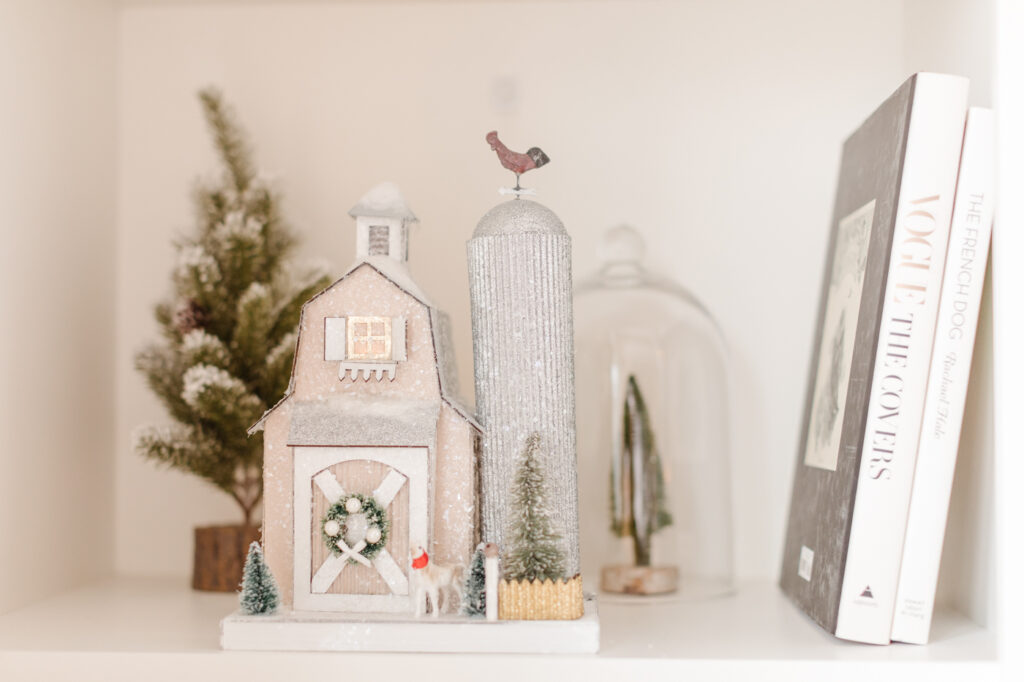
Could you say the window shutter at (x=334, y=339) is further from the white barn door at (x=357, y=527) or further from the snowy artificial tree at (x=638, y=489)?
the snowy artificial tree at (x=638, y=489)

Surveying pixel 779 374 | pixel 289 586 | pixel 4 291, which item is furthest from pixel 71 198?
pixel 779 374

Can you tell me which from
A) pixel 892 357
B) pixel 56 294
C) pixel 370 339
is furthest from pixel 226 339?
pixel 892 357

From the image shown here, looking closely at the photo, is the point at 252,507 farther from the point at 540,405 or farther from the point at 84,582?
the point at 540,405

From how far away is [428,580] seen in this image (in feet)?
2.46

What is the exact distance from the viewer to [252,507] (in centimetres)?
103

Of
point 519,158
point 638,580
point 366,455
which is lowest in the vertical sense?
point 638,580

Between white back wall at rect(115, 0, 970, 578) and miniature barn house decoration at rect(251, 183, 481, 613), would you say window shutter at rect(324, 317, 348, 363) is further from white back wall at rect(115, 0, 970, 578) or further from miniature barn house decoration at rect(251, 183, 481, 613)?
white back wall at rect(115, 0, 970, 578)

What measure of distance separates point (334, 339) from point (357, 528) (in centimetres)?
14

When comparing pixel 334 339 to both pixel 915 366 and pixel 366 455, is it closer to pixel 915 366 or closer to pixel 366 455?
pixel 366 455

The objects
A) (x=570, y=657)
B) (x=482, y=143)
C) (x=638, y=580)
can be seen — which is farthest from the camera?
(x=482, y=143)

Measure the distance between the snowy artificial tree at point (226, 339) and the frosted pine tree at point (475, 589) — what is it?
0.30 meters

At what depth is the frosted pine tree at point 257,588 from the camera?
0.76 metres

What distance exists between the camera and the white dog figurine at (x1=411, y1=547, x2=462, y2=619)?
748 mm

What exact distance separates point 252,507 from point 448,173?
0.40 meters
